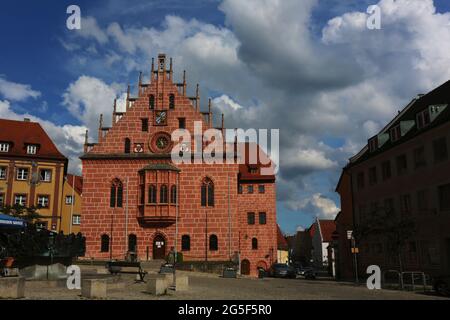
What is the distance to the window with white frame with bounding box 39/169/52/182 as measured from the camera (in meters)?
51.6

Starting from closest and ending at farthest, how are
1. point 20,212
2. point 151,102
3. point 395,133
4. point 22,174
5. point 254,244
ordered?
point 395,133, point 20,212, point 151,102, point 22,174, point 254,244

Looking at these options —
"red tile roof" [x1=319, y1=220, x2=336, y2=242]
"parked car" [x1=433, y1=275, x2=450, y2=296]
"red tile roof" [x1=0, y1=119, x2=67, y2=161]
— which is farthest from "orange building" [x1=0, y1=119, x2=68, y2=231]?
"red tile roof" [x1=319, y1=220, x2=336, y2=242]

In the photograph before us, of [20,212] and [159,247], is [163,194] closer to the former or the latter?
[159,247]

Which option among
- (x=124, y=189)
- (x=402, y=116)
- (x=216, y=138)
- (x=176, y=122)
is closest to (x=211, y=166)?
(x=216, y=138)

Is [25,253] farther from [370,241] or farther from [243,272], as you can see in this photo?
[243,272]

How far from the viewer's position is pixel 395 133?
1426 inches

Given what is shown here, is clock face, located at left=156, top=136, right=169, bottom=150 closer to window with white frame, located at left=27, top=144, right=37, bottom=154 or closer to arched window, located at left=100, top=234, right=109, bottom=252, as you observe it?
arched window, located at left=100, top=234, right=109, bottom=252

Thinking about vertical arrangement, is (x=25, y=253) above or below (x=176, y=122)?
below

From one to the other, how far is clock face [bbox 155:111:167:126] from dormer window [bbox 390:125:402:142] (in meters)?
21.5

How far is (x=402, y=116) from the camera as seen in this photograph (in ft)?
134

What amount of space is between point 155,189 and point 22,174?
57.3ft

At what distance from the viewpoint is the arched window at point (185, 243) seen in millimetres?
43750

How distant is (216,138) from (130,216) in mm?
11370

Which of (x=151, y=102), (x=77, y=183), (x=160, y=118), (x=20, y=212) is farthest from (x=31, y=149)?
(x=160, y=118)
